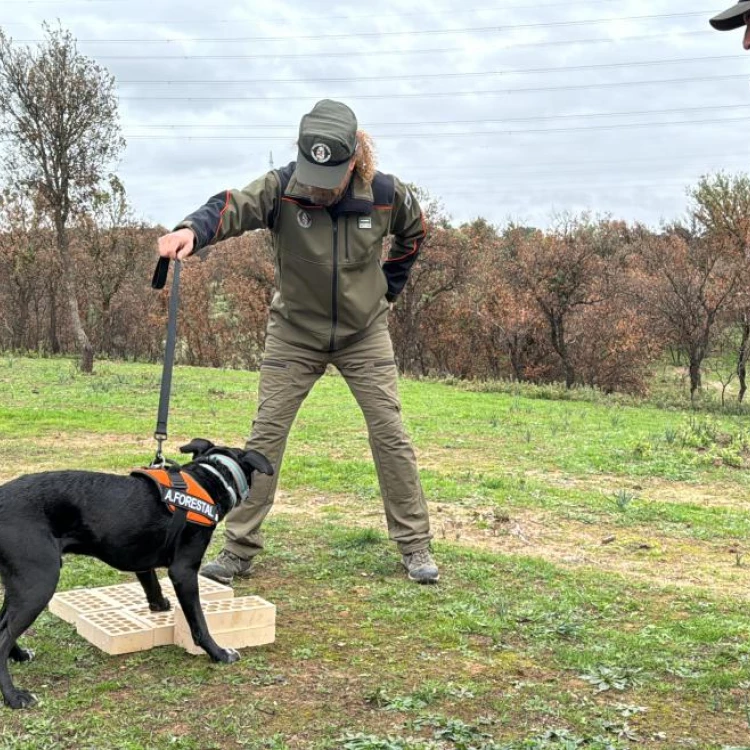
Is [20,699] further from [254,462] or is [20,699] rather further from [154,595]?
[254,462]

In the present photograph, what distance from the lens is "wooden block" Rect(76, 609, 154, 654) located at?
12.0 feet

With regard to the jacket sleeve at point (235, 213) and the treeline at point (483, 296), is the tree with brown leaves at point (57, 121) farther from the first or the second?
the jacket sleeve at point (235, 213)

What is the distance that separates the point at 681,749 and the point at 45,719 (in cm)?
220

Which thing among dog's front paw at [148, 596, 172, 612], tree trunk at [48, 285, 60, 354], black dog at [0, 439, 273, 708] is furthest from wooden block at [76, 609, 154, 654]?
tree trunk at [48, 285, 60, 354]

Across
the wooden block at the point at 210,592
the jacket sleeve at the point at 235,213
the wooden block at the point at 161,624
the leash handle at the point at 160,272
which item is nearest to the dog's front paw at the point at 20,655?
the wooden block at the point at 161,624

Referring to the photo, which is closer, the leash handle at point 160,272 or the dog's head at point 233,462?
the dog's head at point 233,462

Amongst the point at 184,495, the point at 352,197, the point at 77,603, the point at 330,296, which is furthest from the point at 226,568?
the point at 352,197

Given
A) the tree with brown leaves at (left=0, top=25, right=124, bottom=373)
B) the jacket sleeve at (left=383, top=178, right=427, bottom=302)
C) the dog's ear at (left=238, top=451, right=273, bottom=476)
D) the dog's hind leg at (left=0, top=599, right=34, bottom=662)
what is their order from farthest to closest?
the tree with brown leaves at (left=0, top=25, right=124, bottom=373)
the jacket sleeve at (left=383, top=178, right=427, bottom=302)
the dog's ear at (left=238, top=451, right=273, bottom=476)
the dog's hind leg at (left=0, top=599, right=34, bottom=662)

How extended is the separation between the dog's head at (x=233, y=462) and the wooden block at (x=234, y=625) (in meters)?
0.49

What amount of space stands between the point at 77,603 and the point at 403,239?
271 centimetres

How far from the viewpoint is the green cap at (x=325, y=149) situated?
441 centimetres

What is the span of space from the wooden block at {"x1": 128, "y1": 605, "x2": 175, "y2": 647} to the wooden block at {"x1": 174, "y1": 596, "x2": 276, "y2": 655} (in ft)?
0.11

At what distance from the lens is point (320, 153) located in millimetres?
4434

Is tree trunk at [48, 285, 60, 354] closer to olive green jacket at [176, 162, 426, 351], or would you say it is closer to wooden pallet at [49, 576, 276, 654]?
olive green jacket at [176, 162, 426, 351]
